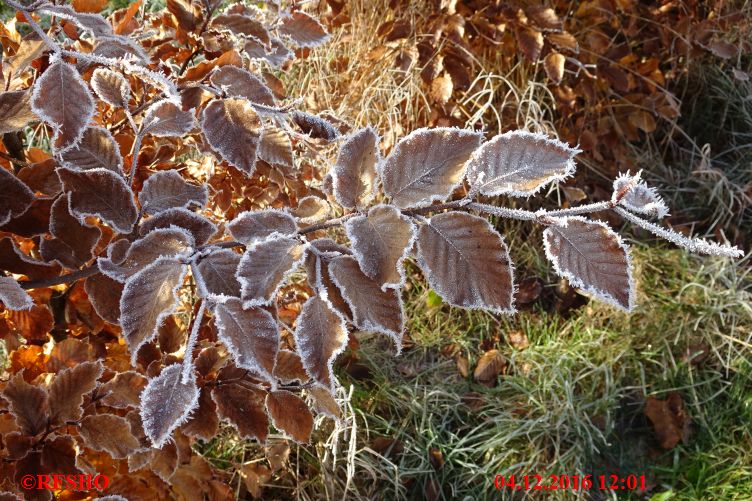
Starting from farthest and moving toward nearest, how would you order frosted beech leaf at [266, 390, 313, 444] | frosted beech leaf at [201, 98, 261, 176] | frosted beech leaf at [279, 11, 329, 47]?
1. frosted beech leaf at [279, 11, 329, 47]
2. frosted beech leaf at [266, 390, 313, 444]
3. frosted beech leaf at [201, 98, 261, 176]

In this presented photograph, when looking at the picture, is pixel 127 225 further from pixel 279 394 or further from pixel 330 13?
pixel 330 13

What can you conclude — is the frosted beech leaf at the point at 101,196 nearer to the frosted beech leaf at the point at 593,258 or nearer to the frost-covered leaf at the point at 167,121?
the frost-covered leaf at the point at 167,121

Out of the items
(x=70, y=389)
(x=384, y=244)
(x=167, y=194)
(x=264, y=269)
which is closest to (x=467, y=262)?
(x=384, y=244)

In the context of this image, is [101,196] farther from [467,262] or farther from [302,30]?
[302,30]

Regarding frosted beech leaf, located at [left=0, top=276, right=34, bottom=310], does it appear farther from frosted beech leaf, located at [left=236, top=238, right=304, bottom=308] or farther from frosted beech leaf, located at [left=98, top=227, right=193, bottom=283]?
frosted beech leaf, located at [left=236, top=238, right=304, bottom=308]

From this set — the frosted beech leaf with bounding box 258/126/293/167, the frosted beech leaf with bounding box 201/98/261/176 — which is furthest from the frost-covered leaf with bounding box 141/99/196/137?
the frosted beech leaf with bounding box 258/126/293/167

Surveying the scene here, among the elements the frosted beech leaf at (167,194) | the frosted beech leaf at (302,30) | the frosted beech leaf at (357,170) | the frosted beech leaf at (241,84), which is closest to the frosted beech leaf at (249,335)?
the frosted beech leaf at (357,170)
